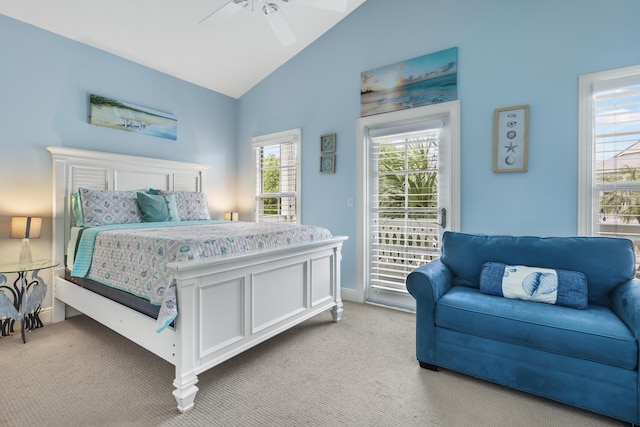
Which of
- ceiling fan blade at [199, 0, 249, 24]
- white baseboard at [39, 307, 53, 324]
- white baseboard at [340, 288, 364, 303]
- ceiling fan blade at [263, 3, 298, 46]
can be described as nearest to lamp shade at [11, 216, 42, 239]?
white baseboard at [39, 307, 53, 324]

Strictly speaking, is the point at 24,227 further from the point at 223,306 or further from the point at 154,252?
the point at 223,306

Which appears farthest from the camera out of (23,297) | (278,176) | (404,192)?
(278,176)

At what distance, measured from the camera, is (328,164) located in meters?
3.86

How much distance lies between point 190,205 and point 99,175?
94cm

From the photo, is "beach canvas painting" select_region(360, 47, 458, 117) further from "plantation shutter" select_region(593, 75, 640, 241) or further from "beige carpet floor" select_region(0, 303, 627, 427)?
"beige carpet floor" select_region(0, 303, 627, 427)

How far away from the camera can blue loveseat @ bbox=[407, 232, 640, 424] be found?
1626 mm

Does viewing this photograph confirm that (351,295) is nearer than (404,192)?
No

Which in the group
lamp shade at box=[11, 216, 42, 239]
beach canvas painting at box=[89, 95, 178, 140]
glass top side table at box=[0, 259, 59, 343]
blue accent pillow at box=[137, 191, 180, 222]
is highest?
beach canvas painting at box=[89, 95, 178, 140]

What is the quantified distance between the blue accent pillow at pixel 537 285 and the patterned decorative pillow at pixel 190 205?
121 inches

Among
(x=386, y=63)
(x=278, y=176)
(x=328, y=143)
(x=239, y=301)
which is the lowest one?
(x=239, y=301)

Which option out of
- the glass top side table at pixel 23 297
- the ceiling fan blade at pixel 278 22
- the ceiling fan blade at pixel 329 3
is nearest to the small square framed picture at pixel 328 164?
the ceiling fan blade at pixel 278 22

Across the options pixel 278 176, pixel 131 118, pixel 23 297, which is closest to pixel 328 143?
pixel 278 176

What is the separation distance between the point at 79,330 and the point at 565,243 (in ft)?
13.3

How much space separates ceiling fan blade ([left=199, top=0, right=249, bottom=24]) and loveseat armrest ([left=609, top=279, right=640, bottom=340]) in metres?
3.11
